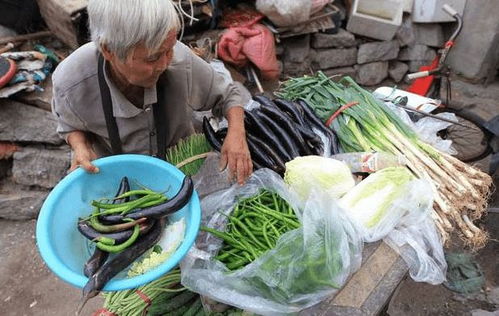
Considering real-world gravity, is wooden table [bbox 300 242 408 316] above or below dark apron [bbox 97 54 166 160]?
below

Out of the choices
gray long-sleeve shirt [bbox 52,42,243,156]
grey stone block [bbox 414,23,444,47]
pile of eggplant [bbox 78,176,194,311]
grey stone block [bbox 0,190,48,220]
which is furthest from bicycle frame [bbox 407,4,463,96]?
grey stone block [bbox 0,190,48,220]

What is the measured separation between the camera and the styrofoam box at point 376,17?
5949 mm

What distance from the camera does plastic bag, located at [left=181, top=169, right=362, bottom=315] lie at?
5.48 ft

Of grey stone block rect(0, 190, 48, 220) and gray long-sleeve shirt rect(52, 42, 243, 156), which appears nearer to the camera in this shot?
gray long-sleeve shirt rect(52, 42, 243, 156)

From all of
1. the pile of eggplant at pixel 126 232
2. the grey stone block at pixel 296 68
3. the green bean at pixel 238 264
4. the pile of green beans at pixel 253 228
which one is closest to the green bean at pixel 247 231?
the pile of green beans at pixel 253 228

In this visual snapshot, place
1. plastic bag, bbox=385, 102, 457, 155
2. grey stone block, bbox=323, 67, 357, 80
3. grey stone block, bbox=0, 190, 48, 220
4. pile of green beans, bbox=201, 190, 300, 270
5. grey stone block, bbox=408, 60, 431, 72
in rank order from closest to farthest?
pile of green beans, bbox=201, 190, 300, 270 → plastic bag, bbox=385, 102, 457, 155 → grey stone block, bbox=0, 190, 48, 220 → grey stone block, bbox=323, 67, 357, 80 → grey stone block, bbox=408, 60, 431, 72

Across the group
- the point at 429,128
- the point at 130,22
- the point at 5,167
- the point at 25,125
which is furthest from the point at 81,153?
the point at 5,167

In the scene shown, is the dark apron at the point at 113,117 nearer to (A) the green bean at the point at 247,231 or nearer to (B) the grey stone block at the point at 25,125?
(A) the green bean at the point at 247,231

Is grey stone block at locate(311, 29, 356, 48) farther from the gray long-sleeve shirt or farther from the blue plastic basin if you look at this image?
the blue plastic basin

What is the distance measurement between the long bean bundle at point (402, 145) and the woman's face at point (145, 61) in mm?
1238

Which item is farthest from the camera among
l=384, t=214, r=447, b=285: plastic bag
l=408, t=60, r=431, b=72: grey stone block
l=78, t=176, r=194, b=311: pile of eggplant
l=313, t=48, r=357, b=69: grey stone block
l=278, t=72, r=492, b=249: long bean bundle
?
Result: l=408, t=60, r=431, b=72: grey stone block

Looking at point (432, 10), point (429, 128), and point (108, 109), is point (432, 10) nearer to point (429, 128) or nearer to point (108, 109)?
point (429, 128)

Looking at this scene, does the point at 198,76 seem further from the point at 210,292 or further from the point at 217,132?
the point at 210,292

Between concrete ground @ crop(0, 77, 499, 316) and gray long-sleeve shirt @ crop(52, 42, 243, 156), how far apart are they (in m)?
1.96
